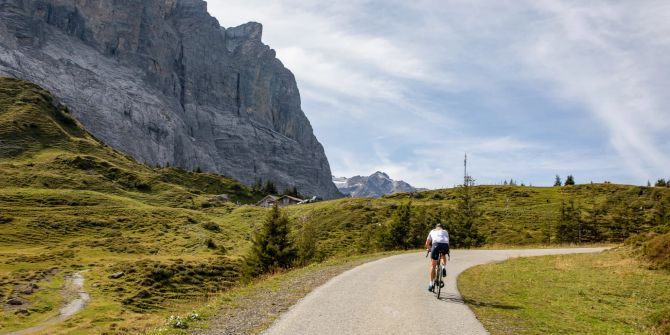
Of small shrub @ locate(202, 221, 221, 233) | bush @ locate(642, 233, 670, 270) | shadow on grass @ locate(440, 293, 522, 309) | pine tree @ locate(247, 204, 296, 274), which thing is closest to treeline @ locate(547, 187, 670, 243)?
→ bush @ locate(642, 233, 670, 270)

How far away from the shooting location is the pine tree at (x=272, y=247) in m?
41.8

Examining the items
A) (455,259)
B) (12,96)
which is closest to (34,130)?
(12,96)

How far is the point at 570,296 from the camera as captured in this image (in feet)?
68.8

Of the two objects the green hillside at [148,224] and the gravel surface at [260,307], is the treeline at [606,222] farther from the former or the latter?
the gravel surface at [260,307]

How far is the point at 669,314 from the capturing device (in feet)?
52.4

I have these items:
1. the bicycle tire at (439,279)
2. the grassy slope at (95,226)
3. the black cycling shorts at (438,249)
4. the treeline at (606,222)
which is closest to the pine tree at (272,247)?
the grassy slope at (95,226)

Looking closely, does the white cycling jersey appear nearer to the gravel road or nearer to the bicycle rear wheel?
the bicycle rear wheel

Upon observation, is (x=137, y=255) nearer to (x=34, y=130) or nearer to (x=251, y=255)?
(x=251, y=255)

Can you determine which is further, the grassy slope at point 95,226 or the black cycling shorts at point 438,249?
the grassy slope at point 95,226

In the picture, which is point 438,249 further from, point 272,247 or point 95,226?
point 95,226

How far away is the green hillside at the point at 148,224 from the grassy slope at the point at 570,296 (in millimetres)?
12115

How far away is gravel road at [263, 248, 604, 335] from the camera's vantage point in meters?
12.6

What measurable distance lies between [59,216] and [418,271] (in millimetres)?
91607

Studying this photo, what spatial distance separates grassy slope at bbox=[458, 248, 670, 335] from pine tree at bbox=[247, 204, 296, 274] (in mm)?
18401
